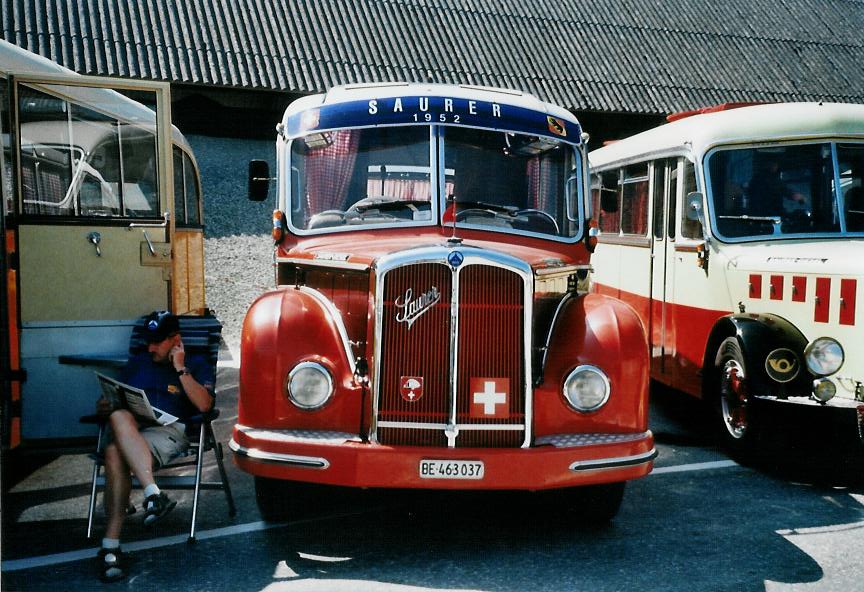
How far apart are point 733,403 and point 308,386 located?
3.42 m

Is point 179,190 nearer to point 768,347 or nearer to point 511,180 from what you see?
point 511,180

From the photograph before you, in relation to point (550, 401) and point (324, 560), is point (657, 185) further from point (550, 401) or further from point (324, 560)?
point (324, 560)

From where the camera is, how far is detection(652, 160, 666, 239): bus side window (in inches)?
317

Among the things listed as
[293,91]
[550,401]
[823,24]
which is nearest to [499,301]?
[550,401]

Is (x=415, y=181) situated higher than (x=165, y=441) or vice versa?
(x=415, y=181)

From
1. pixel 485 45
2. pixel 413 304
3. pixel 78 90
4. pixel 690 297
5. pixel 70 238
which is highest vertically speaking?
pixel 485 45

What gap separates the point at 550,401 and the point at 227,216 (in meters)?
11.3

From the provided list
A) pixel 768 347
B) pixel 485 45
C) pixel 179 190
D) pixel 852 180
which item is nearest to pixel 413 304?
pixel 768 347

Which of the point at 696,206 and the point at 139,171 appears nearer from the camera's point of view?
the point at 139,171

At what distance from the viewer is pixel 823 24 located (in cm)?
2331

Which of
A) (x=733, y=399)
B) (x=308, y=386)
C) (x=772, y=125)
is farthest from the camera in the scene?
(x=772, y=125)

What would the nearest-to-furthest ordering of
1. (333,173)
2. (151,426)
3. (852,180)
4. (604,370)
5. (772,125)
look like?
(604,370) → (151,426) → (333,173) → (852,180) → (772,125)

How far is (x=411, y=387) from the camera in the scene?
4449 millimetres

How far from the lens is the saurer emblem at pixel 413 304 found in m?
4.46
